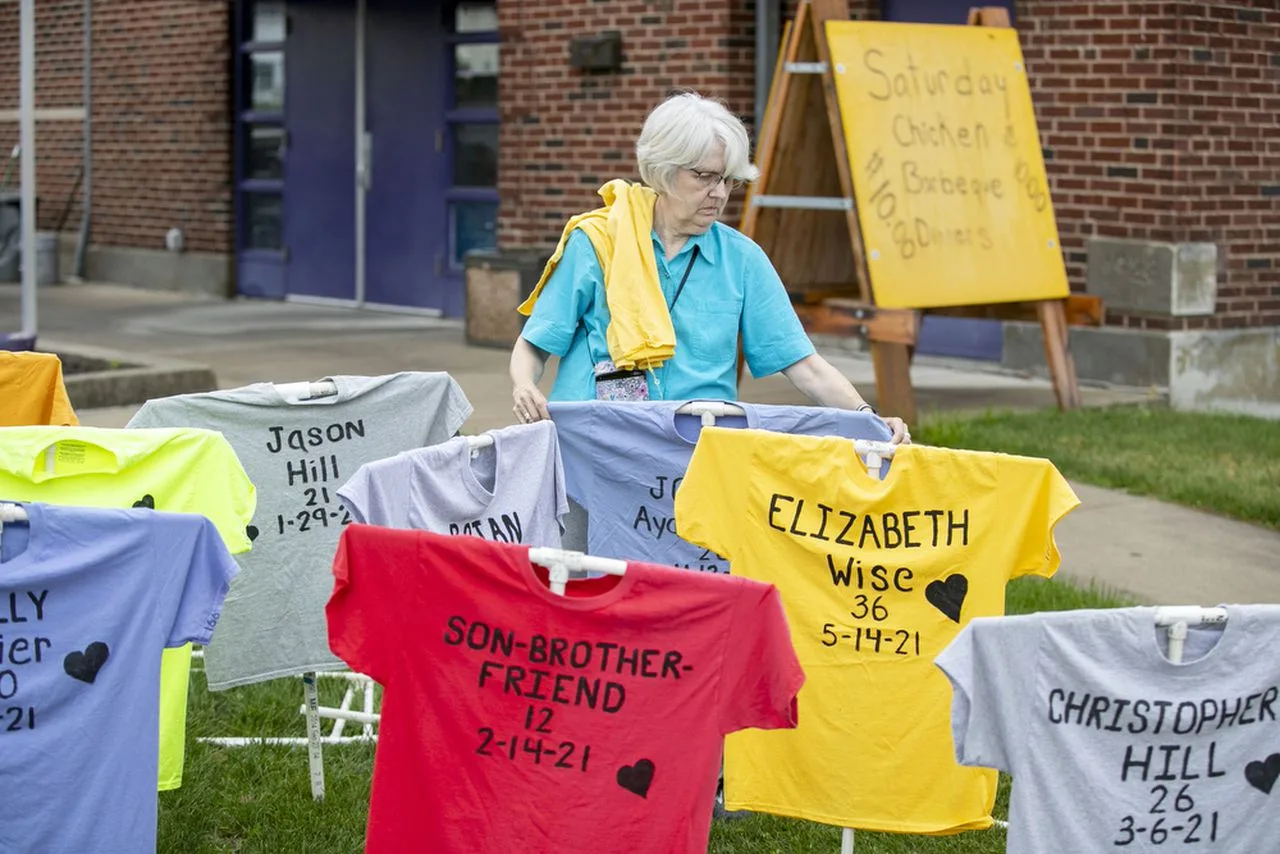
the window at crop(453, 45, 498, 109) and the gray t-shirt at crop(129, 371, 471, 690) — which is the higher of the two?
the window at crop(453, 45, 498, 109)

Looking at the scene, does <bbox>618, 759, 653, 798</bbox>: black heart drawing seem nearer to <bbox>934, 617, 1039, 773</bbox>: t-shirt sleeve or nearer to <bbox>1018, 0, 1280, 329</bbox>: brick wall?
<bbox>934, 617, 1039, 773</bbox>: t-shirt sleeve

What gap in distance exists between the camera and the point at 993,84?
9.47 meters

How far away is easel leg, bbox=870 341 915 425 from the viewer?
8.79 meters

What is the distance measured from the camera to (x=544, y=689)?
3283 millimetres

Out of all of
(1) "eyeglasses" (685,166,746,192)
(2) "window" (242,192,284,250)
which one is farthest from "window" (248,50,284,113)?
(1) "eyeglasses" (685,166,746,192)

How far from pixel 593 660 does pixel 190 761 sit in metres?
2.20

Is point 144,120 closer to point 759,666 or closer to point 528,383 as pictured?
point 528,383

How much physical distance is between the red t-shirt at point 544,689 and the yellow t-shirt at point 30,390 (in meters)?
1.89

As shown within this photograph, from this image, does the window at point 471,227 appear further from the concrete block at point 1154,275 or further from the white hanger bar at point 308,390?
the white hanger bar at point 308,390

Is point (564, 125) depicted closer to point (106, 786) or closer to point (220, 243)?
point (220, 243)

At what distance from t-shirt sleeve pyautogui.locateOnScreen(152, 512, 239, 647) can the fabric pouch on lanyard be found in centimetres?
141

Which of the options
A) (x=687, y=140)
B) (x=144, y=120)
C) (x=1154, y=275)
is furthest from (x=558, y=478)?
(x=144, y=120)

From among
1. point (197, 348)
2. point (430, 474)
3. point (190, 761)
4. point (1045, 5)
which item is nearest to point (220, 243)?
point (197, 348)

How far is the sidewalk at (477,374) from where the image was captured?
688 centimetres
